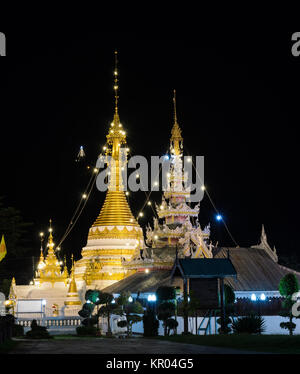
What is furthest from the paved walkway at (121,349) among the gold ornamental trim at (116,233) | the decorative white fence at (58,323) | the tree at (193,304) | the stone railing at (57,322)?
the gold ornamental trim at (116,233)

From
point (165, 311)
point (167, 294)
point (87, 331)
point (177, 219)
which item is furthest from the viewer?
point (177, 219)

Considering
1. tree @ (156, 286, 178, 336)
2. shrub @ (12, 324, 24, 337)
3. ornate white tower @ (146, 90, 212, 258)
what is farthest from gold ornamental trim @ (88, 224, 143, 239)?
tree @ (156, 286, 178, 336)

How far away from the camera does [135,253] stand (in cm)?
5106

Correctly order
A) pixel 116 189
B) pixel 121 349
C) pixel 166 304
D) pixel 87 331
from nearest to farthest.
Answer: pixel 121 349 → pixel 166 304 → pixel 87 331 → pixel 116 189

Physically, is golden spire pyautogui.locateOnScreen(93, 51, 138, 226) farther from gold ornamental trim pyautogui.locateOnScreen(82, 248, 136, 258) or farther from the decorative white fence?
the decorative white fence

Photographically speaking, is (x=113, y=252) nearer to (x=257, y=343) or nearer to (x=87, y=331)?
(x=87, y=331)

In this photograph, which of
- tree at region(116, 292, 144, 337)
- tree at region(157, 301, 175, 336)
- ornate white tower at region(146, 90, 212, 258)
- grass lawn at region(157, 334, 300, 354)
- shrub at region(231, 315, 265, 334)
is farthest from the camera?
ornate white tower at region(146, 90, 212, 258)

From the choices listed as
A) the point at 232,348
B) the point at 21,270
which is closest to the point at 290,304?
the point at 232,348

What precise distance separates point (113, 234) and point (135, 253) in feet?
25.2

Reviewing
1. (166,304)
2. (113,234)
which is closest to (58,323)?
(166,304)

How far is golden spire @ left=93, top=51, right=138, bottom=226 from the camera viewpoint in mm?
59719
